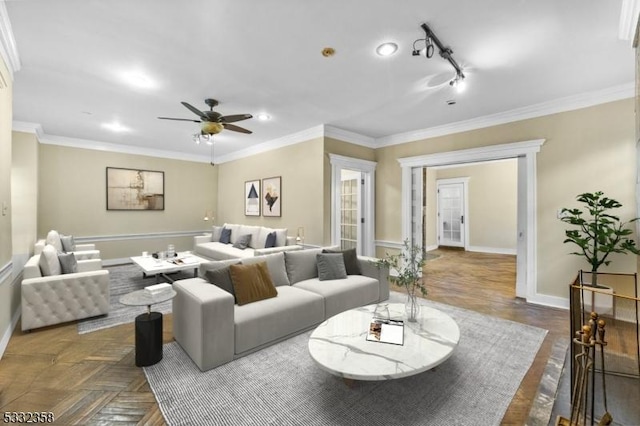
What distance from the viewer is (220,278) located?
2740 millimetres

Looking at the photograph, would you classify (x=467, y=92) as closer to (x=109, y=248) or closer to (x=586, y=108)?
(x=586, y=108)

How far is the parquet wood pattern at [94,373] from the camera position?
6.02 ft

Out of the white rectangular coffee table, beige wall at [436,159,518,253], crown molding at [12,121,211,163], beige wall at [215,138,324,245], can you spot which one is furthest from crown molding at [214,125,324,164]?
beige wall at [436,159,518,253]

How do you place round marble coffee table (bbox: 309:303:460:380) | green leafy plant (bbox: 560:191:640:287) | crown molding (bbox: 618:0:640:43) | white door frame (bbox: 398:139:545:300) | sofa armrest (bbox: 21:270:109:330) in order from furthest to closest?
white door frame (bbox: 398:139:545:300) → green leafy plant (bbox: 560:191:640:287) → sofa armrest (bbox: 21:270:109:330) → crown molding (bbox: 618:0:640:43) → round marble coffee table (bbox: 309:303:460:380)

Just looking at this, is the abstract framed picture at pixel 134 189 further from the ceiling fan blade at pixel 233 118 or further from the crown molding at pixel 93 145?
the ceiling fan blade at pixel 233 118

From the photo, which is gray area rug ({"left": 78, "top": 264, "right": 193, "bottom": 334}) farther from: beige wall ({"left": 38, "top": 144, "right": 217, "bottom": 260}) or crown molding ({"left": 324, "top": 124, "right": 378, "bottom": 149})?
crown molding ({"left": 324, "top": 124, "right": 378, "bottom": 149})

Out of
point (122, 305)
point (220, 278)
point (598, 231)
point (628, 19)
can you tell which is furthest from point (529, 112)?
point (122, 305)

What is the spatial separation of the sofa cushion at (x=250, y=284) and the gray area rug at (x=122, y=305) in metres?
1.35

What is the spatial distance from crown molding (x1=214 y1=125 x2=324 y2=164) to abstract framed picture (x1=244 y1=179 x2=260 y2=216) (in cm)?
71

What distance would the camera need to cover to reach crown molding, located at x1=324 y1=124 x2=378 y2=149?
4957 mm

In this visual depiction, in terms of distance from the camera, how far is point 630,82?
3.22 metres

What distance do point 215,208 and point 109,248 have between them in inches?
101

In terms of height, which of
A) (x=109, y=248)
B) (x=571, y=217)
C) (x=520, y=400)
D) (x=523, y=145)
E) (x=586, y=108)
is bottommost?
(x=520, y=400)

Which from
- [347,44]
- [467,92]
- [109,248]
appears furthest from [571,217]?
[109,248]
